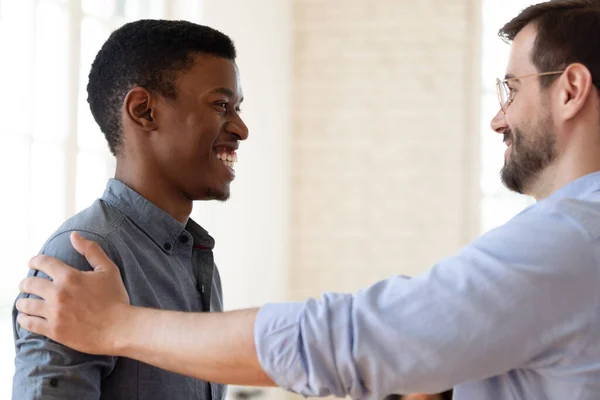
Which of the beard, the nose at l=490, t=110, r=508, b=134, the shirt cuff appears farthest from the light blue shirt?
the nose at l=490, t=110, r=508, b=134

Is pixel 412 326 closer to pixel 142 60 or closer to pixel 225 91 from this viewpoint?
pixel 225 91

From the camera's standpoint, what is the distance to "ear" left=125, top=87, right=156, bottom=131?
5.85 feet

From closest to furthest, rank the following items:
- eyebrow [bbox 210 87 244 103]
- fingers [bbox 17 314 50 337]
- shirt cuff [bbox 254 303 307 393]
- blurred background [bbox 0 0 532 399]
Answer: shirt cuff [bbox 254 303 307 393] → fingers [bbox 17 314 50 337] → eyebrow [bbox 210 87 244 103] → blurred background [bbox 0 0 532 399]

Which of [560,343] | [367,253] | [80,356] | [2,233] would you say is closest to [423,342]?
[560,343]

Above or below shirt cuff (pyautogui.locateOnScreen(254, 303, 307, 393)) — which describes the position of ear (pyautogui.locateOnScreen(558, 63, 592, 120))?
above

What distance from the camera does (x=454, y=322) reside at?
1234 mm

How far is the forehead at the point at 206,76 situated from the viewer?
1817 millimetres

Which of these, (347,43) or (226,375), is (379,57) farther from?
(226,375)

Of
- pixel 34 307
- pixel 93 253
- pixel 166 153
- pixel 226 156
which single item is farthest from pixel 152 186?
pixel 34 307

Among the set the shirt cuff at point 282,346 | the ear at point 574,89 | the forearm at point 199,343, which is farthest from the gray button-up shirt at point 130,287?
the ear at point 574,89

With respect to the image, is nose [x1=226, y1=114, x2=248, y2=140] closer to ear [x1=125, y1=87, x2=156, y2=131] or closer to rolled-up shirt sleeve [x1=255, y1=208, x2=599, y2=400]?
ear [x1=125, y1=87, x2=156, y2=131]

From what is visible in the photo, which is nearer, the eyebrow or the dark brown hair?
Answer: the dark brown hair

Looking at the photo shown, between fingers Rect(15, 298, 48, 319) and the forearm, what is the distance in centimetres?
15

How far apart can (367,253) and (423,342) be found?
5217mm
